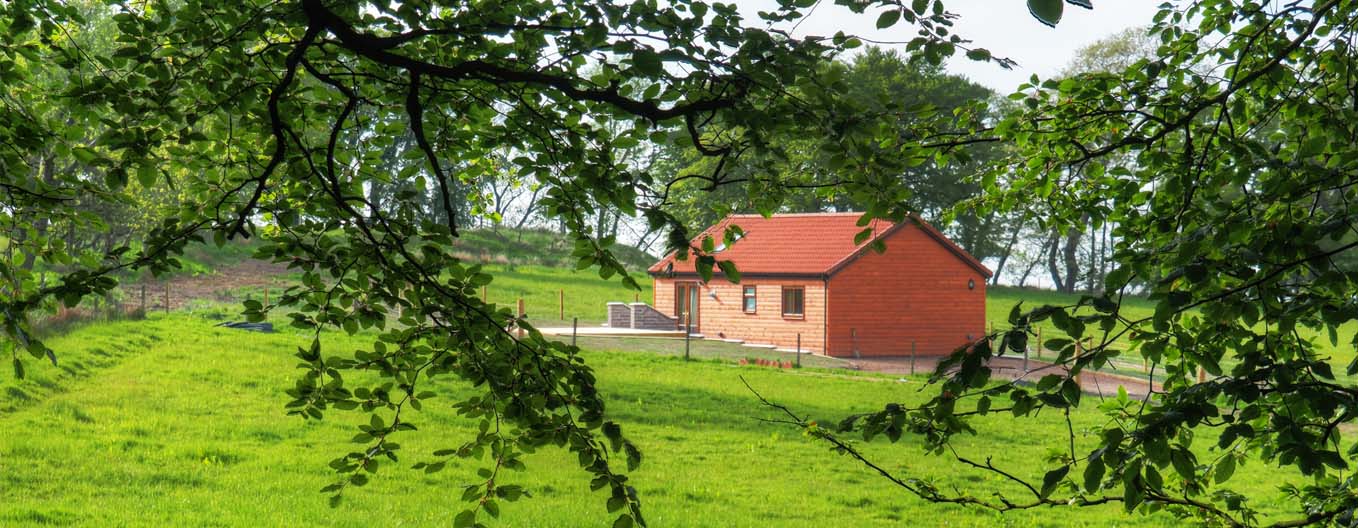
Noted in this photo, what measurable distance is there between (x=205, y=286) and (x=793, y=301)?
2338cm

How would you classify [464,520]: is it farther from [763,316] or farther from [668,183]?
[763,316]

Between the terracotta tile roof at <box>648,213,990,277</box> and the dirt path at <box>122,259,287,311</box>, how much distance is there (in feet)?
51.1

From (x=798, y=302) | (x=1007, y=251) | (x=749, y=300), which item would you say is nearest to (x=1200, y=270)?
(x=798, y=302)

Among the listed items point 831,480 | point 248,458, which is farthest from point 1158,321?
point 248,458

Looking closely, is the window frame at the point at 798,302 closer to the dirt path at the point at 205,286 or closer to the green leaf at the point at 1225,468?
the dirt path at the point at 205,286

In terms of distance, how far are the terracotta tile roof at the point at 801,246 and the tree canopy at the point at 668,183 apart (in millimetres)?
26887

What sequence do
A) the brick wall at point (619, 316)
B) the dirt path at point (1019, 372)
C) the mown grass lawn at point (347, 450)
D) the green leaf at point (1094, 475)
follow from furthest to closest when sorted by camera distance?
the brick wall at point (619, 316), the dirt path at point (1019, 372), the mown grass lawn at point (347, 450), the green leaf at point (1094, 475)

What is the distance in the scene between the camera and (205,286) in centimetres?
4147

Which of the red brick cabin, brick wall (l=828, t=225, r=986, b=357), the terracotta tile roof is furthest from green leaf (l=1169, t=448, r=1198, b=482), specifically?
brick wall (l=828, t=225, r=986, b=357)

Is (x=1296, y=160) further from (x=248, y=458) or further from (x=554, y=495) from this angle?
(x=248, y=458)

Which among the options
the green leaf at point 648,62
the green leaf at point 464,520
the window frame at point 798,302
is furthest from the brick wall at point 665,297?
the green leaf at point 648,62

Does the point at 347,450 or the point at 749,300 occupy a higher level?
the point at 749,300

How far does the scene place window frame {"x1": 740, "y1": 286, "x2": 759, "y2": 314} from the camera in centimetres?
3397

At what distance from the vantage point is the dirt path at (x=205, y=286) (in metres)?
36.8
